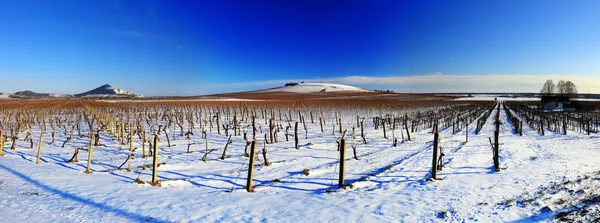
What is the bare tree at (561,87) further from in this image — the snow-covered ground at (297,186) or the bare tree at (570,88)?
the snow-covered ground at (297,186)

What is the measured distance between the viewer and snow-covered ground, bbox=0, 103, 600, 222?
535cm

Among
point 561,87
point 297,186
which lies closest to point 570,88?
point 561,87

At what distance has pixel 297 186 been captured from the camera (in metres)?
7.11

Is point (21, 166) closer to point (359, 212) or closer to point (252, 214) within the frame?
point (252, 214)

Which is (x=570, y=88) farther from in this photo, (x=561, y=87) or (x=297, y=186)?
(x=297, y=186)

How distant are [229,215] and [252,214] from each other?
0.38 m

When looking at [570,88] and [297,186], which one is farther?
[570,88]

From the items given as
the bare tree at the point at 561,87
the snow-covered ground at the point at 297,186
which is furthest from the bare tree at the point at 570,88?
the snow-covered ground at the point at 297,186

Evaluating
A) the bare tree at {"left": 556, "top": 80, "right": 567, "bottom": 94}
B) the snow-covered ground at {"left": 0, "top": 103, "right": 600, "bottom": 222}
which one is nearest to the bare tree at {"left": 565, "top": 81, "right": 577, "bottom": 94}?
the bare tree at {"left": 556, "top": 80, "right": 567, "bottom": 94}

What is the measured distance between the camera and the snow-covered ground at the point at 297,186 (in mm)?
5348

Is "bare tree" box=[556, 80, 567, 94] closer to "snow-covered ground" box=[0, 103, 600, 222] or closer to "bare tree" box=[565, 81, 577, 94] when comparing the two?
"bare tree" box=[565, 81, 577, 94]

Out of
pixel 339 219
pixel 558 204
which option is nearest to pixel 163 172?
pixel 339 219

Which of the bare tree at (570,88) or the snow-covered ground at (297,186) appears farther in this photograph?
the bare tree at (570,88)

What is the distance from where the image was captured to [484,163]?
360 inches
